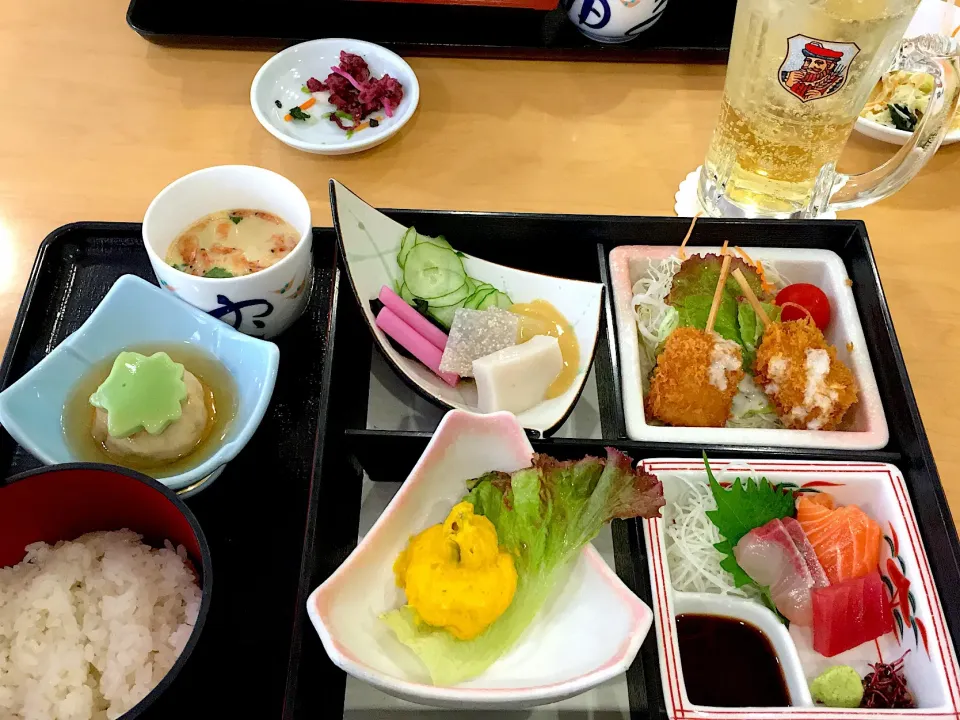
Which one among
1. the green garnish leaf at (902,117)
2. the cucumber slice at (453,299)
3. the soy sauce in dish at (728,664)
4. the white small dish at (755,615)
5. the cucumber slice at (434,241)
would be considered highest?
the green garnish leaf at (902,117)

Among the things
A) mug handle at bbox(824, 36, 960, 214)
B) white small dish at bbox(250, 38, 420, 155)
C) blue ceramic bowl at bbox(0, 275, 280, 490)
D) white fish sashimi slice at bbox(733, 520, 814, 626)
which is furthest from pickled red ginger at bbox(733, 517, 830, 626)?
white small dish at bbox(250, 38, 420, 155)

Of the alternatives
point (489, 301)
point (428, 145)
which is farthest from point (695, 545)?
point (428, 145)

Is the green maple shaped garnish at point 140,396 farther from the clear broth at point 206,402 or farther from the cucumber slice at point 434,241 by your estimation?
the cucumber slice at point 434,241

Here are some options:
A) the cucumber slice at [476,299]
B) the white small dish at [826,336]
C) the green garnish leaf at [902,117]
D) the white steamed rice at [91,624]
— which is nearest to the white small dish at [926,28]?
the green garnish leaf at [902,117]

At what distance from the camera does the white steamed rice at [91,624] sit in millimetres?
924

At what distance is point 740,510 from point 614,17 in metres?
1.31

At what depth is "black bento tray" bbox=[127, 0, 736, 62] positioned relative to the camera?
1.95m

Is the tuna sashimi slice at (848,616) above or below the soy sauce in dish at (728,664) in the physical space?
above

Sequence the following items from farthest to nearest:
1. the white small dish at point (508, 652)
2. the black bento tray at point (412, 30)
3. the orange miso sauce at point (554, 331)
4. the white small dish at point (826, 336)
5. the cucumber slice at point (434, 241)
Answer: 1. the black bento tray at point (412, 30)
2. the cucumber slice at point (434, 241)
3. the orange miso sauce at point (554, 331)
4. the white small dish at point (826, 336)
5. the white small dish at point (508, 652)

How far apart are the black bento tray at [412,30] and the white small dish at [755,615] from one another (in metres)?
1.45

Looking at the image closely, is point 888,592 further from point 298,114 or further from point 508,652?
point 298,114

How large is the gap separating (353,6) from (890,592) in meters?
1.84

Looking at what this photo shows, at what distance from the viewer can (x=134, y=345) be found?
1.26 meters

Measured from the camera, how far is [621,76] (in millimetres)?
1968
